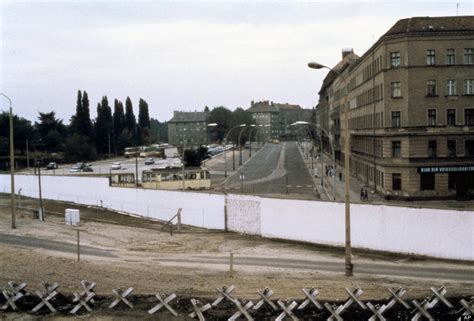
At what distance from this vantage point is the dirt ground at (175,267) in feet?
62.6

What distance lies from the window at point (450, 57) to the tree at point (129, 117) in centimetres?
10457

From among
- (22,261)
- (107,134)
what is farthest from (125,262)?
(107,134)

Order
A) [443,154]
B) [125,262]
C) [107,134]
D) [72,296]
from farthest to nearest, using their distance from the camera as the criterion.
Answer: [107,134] < [443,154] < [125,262] < [72,296]

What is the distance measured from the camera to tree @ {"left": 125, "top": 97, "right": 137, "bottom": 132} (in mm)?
146875

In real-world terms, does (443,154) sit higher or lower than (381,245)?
higher

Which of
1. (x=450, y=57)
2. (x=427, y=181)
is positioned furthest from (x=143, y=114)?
(x=427, y=181)

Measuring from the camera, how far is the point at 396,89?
54.2 metres

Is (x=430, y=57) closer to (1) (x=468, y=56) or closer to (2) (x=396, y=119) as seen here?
(1) (x=468, y=56)

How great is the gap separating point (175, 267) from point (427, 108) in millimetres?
Result: 35192

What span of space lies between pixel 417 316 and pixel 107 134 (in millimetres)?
125470

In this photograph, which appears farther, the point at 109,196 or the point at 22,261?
the point at 109,196

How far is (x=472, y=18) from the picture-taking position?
5438cm

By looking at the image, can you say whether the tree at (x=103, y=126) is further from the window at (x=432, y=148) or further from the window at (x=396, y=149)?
the window at (x=432, y=148)

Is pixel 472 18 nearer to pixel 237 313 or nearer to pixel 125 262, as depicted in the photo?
pixel 125 262
